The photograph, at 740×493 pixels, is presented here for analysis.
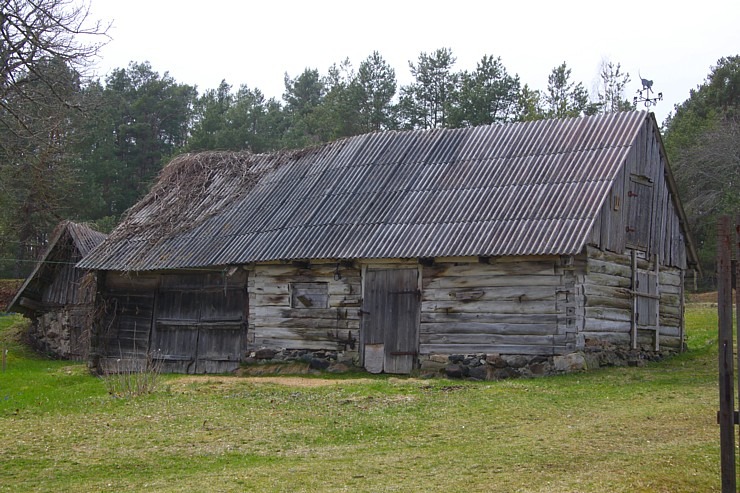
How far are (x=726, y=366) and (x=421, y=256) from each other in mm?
11919

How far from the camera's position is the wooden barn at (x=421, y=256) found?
1847 centimetres

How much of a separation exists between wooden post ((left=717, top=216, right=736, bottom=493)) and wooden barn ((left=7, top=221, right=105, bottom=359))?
25064 mm

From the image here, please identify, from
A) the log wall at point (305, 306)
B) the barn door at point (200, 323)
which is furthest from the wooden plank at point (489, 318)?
the barn door at point (200, 323)

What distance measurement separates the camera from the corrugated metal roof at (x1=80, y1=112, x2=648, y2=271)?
18.8 metres

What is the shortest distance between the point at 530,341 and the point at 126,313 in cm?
1239

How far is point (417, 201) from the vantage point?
21188 millimetres

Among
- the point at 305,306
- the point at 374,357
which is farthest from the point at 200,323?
the point at 374,357

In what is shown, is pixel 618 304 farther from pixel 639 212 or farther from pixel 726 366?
pixel 726 366

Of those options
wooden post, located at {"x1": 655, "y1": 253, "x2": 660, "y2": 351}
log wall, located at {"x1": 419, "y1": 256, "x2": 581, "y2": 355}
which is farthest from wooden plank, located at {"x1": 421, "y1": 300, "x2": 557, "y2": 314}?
wooden post, located at {"x1": 655, "y1": 253, "x2": 660, "y2": 351}

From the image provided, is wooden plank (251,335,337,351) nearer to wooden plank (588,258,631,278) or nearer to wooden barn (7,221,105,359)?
wooden plank (588,258,631,278)

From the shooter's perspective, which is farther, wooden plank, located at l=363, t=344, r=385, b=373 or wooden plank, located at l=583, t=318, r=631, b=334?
wooden plank, located at l=363, t=344, r=385, b=373

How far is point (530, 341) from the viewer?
18156mm

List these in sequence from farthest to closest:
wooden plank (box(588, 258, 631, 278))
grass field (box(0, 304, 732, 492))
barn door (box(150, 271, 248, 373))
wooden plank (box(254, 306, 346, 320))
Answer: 1. barn door (box(150, 271, 248, 373))
2. wooden plank (box(254, 306, 346, 320))
3. wooden plank (box(588, 258, 631, 278))
4. grass field (box(0, 304, 732, 492))

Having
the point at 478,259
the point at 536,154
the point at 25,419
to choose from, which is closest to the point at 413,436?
the point at 25,419
